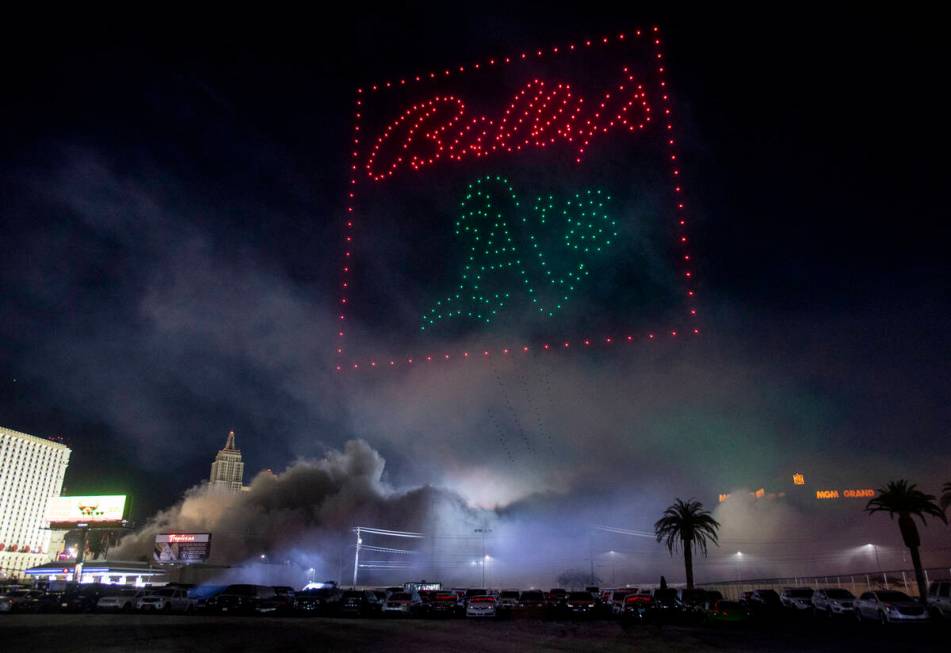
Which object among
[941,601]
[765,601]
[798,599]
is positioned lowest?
[765,601]

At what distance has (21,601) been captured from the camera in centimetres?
4319

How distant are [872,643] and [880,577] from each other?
144 feet

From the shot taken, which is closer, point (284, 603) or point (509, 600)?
point (284, 603)

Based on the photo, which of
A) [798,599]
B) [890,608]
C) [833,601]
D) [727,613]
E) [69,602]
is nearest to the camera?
[890,608]

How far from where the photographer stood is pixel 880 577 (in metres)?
56.4

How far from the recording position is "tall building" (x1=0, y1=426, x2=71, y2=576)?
536 ft

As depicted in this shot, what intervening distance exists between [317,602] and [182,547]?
2475 inches

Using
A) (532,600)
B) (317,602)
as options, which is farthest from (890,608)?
(317,602)

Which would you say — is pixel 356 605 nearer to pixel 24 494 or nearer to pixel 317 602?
pixel 317 602

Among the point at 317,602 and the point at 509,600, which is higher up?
the point at 509,600

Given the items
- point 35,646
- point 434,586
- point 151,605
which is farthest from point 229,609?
point 434,586

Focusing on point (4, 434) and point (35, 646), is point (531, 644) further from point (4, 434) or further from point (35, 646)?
point (4, 434)

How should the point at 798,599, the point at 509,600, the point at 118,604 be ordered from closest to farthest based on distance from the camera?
1. the point at 798,599
2. the point at 118,604
3. the point at 509,600

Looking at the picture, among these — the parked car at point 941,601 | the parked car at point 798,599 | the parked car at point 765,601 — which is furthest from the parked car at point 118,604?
the parked car at point 941,601
